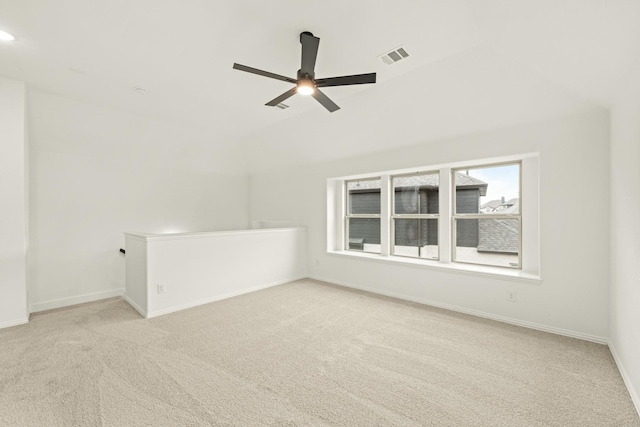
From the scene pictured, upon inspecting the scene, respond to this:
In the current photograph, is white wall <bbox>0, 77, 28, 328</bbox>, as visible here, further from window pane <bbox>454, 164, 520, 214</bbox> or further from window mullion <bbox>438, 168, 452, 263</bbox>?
window pane <bbox>454, 164, 520, 214</bbox>

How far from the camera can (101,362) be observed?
2467 mm

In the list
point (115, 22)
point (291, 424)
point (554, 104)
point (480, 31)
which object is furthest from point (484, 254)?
point (115, 22)

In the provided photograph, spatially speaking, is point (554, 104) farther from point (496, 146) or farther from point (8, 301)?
point (8, 301)

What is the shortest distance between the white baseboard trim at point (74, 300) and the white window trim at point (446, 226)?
146 inches

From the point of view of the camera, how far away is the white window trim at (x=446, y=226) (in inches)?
134

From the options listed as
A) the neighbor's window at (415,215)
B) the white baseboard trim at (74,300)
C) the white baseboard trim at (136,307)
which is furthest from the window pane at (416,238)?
the white baseboard trim at (74,300)

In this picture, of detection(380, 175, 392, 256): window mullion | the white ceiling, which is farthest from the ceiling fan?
detection(380, 175, 392, 256): window mullion

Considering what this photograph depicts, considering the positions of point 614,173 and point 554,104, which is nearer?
point 614,173

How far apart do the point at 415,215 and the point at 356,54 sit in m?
2.73

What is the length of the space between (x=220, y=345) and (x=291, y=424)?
1.32 m

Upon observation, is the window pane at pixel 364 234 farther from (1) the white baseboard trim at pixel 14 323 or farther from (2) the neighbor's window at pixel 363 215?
(1) the white baseboard trim at pixel 14 323

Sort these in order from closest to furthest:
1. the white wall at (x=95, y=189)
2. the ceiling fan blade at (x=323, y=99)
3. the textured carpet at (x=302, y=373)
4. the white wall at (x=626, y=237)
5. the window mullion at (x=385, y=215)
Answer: the textured carpet at (x=302, y=373), the white wall at (x=626, y=237), the ceiling fan blade at (x=323, y=99), the white wall at (x=95, y=189), the window mullion at (x=385, y=215)

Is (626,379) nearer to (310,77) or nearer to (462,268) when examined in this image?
(462,268)

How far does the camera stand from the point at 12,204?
327 centimetres
